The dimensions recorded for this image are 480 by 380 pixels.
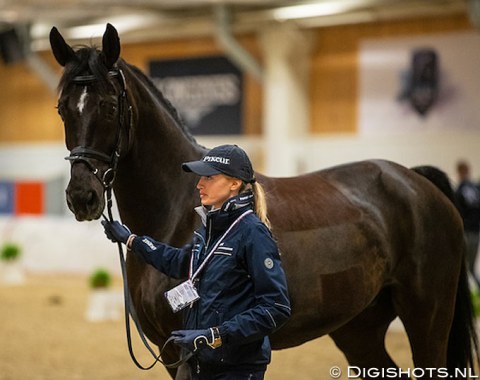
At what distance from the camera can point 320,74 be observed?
1563 centimetres

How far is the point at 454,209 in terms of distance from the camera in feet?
14.5

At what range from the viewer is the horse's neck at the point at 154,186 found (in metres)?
3.49

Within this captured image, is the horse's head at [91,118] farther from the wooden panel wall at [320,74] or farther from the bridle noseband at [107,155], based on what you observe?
the wooden panel wall at [320,74]

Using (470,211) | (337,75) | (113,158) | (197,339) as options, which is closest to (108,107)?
(113,158)

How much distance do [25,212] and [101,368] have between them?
10.1 meters

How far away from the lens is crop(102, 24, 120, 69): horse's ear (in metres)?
3.21

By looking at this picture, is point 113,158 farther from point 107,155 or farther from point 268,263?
point 268,263

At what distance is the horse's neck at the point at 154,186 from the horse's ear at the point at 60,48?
39cm

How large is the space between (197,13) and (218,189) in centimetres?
1327

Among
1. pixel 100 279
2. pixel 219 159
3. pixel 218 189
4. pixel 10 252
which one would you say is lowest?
pixel 10 252

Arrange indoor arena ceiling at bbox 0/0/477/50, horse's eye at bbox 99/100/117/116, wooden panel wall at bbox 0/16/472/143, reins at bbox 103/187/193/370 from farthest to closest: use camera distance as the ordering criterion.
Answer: wooden panel wall at bbox 0/16/472/143
indoor arena ceiling at bbox 0/0/477/50
horse's eye at bbox 99/100/117/116
reins at bbox 103/187/193/370

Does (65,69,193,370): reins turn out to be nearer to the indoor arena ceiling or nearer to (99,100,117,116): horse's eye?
(99,100,117,116): horse's eye

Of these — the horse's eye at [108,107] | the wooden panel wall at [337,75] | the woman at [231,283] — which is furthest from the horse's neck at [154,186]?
the wooden panel wall at [337,75]

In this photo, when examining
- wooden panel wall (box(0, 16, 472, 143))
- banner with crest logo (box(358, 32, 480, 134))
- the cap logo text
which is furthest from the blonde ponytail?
wooden panel wall (box(0, 16, 472, 143))
